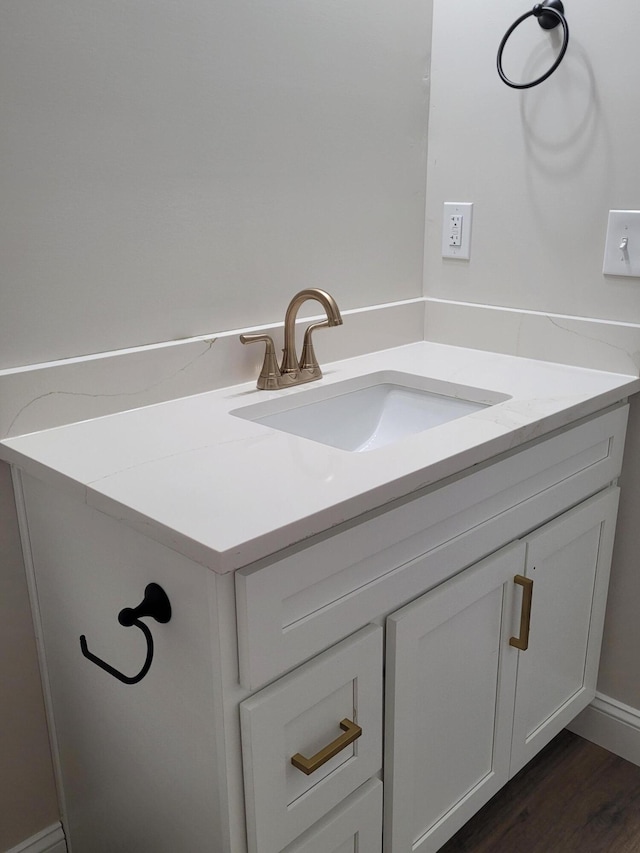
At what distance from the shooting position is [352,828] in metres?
1.07

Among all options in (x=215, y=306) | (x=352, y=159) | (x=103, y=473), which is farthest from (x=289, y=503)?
(x=352, y=159)

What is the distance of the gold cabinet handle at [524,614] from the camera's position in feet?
A: 4.13

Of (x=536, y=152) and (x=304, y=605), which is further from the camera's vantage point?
(x=536, y=152)

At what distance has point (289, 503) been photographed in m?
0.89

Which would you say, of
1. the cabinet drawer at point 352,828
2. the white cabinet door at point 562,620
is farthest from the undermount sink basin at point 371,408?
the cabinet drawer at point 352,828

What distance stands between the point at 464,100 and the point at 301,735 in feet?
4.28

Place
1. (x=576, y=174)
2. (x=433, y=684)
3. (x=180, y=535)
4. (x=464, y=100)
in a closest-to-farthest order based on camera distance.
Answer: (x=180, y=535)
(x=433, y=684)
(x=576, y=174)
(x=464, y=100)

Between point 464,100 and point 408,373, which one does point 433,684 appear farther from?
point 464,100

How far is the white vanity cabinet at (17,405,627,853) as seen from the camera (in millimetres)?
894

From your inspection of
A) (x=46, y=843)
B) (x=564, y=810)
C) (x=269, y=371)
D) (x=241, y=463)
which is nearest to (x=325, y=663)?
(x=241, y=463)

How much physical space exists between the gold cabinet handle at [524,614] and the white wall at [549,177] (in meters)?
0.40

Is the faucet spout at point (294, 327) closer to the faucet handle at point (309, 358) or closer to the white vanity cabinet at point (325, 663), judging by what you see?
the faucet handle at point (309, 358)

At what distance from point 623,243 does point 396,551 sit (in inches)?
31.8

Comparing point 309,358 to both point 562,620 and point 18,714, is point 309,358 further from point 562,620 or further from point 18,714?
point 18,714
